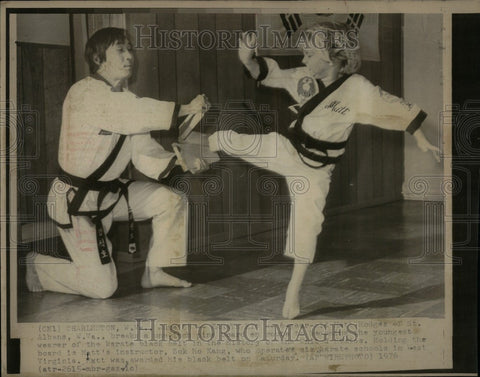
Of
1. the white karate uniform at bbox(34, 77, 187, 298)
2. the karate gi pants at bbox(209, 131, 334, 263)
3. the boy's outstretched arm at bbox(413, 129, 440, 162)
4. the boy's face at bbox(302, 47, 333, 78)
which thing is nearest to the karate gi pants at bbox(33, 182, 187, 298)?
the white karate uniform at bbox(34, 77, 187, 298)

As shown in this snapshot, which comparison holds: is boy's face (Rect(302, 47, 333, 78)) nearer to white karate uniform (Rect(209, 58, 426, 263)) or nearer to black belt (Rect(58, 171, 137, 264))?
white karate uniform (Rect(209, 58, 426, 263))

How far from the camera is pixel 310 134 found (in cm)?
204

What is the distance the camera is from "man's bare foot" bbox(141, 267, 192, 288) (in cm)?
204

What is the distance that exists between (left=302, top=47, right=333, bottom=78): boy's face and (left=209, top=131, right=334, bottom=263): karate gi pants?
0.23m

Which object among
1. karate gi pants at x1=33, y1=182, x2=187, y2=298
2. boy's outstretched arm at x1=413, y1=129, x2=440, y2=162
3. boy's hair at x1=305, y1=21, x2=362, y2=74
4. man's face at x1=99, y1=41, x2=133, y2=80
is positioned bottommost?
karate gi pants at x1=33, y1=182, x2=187, y2=298

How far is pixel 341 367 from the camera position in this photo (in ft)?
6.67

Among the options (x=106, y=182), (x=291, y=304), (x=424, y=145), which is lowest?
(x=291, y=304)

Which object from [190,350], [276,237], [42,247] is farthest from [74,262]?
[276,237]

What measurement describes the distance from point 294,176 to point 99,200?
0.59 meters

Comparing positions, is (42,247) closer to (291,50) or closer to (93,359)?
(93,359)

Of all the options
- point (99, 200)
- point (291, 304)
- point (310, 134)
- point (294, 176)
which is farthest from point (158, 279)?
point (310, 134)

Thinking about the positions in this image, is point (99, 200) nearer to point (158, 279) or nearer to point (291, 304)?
point (158, 279)

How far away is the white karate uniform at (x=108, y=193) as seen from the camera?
2.00 metres

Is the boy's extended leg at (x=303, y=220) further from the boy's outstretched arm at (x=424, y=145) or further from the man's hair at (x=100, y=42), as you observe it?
the man's hair at (x=100, y=42)
